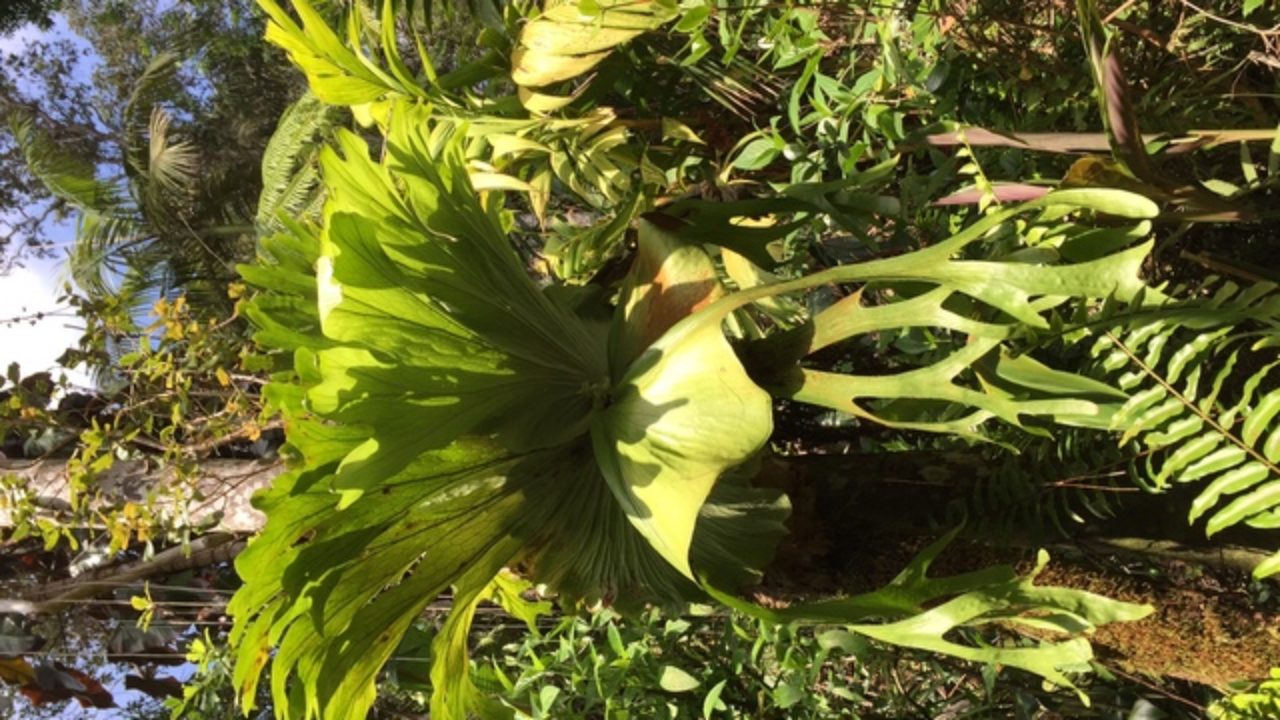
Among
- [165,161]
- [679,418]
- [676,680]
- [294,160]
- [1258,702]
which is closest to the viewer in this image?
[679,418]

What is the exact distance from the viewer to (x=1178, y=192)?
0.92 meters

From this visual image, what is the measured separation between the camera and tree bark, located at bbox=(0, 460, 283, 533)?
5.44ft

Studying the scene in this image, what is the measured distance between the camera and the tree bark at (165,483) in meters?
1.66

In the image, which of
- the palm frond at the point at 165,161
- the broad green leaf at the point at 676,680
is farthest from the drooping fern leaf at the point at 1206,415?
the palm frond at the point at 165,161

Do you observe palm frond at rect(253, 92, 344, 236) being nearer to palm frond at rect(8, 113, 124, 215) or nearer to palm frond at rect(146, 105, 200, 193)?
palm frond at rect(146, 105, 200, 193)

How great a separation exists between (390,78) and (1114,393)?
0.93 m

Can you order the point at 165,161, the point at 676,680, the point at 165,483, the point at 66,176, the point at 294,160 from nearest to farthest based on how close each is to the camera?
the point at 676,680 < the point at 165,483 < the point at 294,160 < the point at 66,176 < the point at 165,161

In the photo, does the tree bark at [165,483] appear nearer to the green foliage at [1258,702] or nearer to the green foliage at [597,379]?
the green foliage at [597,379]

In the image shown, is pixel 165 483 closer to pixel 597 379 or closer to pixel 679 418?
pixel 597 379

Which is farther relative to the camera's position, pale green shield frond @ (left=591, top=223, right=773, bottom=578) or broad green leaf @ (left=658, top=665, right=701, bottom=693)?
broad green leaf @ (left=658, top=665, right=701, bottom=693)

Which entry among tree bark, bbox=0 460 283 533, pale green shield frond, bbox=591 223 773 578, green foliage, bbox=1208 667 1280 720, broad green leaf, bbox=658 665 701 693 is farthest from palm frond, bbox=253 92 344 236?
green foliage, bbox=1208 667 1280 720

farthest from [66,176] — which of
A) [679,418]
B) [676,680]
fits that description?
[679,418]

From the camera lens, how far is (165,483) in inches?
67.4

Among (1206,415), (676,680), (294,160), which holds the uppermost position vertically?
(294,160)
